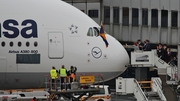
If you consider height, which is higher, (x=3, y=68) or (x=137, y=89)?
(x=3, y=68)

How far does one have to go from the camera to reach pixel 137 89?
115 ft

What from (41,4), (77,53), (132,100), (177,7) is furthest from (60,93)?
(177,7)

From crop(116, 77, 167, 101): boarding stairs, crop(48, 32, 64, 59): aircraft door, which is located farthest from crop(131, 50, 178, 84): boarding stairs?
crop(48, 32, 64, 59): aircraft door

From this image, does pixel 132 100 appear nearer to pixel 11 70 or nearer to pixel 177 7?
pixel 177 7

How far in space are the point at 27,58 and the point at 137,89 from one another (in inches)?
297

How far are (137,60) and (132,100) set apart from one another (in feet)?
38.1

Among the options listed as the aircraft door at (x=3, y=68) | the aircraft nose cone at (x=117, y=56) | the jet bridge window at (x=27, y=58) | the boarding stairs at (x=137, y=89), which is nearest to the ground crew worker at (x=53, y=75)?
the jet bridge window at (x=27, y=58)

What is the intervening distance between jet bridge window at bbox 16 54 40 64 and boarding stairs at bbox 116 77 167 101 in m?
5.99

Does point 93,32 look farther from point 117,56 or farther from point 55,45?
point 55,45

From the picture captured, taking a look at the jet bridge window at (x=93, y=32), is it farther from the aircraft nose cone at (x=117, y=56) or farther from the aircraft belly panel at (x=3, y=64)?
the aircraft belly panel at (x=3, y=64)

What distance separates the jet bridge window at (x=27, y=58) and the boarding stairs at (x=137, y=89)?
599 centimetres

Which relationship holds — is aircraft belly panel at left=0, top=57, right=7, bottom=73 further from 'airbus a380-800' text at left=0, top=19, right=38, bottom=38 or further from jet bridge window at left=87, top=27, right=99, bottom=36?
jet bridge window at left=87, top=27, right=99, bottom=36

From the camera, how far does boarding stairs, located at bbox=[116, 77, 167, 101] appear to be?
1375 inches

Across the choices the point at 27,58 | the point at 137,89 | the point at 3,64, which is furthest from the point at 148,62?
the point at 3,64
